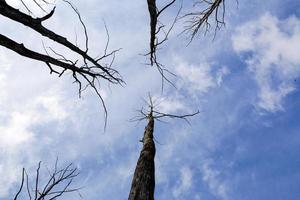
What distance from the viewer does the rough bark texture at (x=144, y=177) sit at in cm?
423

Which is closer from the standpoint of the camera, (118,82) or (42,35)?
(42,35)

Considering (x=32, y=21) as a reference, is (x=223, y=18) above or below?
above

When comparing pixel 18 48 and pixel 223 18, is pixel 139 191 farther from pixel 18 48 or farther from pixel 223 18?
pixel 223 18

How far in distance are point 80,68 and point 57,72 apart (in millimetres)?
210

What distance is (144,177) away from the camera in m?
4.54

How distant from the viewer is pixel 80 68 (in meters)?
3.58

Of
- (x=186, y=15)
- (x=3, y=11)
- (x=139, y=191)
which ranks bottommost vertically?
(x=139, y=191)

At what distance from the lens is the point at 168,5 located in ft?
10.6

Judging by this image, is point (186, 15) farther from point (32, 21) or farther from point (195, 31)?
point (32, 21)

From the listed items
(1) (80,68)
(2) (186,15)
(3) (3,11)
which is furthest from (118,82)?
(2) (186,15)

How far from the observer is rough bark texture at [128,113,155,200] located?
4227mm

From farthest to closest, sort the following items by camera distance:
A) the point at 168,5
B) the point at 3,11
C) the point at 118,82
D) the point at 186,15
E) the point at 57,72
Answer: the point at 186,15 → the point at 118,82 → the point at 57,72 → the point at 168,5 → the point at 3,11

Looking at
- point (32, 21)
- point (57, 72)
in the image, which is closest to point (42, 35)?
point (32, 21)

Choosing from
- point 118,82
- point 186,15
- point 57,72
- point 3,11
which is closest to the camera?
point 3,11
